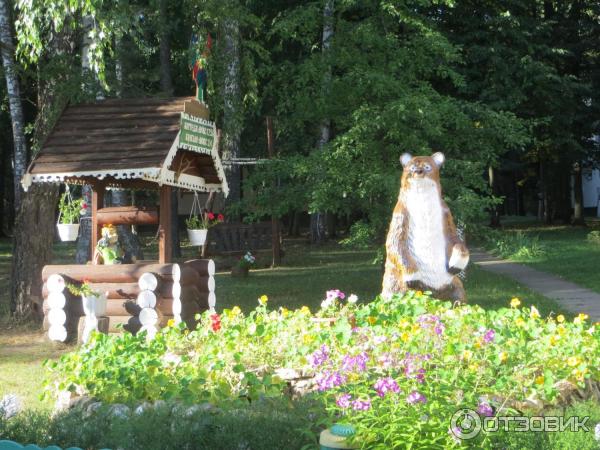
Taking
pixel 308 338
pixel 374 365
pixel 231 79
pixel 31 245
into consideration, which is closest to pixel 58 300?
pixel 31 245

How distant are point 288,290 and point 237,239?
27.1 feet

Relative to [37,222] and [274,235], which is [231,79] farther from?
[274,235]

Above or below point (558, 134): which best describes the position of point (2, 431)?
below

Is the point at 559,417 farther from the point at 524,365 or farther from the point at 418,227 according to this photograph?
the point at 418,227

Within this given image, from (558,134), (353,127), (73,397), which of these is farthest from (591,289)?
(558,134)

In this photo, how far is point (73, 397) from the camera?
7.07m

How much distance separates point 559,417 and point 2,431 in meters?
3.69

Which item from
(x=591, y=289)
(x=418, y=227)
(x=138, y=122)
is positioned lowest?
(x=591, y=289)

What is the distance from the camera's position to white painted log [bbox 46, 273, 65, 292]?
39.6 feet

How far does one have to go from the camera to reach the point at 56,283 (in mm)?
12133

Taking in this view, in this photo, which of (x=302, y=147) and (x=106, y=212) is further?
(x=302, y=147)

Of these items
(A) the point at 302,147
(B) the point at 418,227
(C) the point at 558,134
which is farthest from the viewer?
(C) the point at 558,134

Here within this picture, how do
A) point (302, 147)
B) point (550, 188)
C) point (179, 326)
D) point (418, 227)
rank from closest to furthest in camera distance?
point (179, 326) → point (418, 227) → point (302, 147) → point (550, 188)

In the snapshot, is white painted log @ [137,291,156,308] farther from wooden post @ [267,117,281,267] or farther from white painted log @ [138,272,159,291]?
wooden post @ [267,117,281,267]
